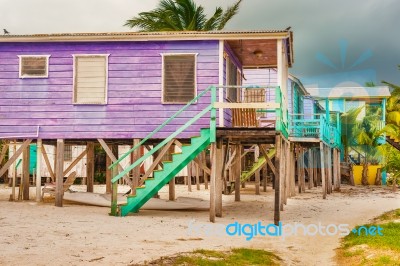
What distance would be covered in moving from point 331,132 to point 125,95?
14393mm

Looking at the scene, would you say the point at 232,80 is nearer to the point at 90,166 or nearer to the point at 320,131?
the point at 320,131

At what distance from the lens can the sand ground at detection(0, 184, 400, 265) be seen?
10.0 meters

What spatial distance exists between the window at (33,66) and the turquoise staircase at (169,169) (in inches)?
206

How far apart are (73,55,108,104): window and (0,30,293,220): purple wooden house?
31 millimetres

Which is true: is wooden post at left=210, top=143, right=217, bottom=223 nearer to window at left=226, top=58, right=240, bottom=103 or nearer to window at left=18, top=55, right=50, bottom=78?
window at left=226, top=58, right=240, bottom=103

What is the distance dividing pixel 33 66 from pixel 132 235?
27.4ft

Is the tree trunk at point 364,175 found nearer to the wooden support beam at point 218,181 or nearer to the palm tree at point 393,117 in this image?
the palm tree at point 393,117

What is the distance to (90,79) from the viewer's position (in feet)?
59.4

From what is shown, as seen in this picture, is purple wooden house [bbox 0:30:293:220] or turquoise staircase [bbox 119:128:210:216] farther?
purple wooden house [bbox 0:30:293:220]

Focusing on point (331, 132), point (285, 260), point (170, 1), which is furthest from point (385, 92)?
point (285, 260)

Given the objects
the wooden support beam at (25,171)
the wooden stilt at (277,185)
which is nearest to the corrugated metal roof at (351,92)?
the wooden support beam at (25,171)

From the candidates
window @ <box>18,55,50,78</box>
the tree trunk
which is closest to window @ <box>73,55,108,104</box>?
window @ <box>18,55,50,78</box>

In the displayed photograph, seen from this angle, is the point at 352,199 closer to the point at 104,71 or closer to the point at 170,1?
the point at 104,71

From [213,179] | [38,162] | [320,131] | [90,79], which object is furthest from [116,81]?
[320,131]
